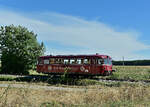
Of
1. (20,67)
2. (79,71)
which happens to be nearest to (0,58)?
(20,67)

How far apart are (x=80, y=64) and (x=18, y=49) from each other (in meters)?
17.5

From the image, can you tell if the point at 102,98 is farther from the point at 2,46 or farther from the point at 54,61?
the point at 2,46

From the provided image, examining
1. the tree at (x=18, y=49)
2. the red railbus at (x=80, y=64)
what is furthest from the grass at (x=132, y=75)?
the tree at (x=18, y=49)

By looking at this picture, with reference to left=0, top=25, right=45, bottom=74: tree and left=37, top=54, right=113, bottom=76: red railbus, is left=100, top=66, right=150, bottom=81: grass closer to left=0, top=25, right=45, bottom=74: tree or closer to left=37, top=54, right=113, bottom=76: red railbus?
left=37, top=54, right=113, bottom=76: red railbus

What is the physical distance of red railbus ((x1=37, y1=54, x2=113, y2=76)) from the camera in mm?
23312

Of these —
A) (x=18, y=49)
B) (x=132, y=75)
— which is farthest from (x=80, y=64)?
(x=18, y=49)

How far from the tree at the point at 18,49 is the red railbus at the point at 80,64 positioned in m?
10.8

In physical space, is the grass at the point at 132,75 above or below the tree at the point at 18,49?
below

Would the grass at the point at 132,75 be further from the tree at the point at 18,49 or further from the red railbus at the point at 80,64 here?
the tree at the point at 18,49

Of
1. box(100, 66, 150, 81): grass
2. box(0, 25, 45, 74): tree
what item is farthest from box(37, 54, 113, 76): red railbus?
box(0, 25, 45, 74): tree

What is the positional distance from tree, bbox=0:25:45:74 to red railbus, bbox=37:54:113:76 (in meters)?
10.8

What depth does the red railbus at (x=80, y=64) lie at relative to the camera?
2331cm

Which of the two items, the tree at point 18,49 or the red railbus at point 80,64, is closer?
the red railbus at point 80,64

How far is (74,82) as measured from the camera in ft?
74.9
